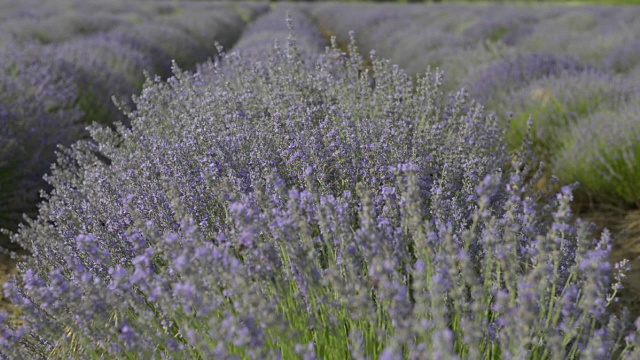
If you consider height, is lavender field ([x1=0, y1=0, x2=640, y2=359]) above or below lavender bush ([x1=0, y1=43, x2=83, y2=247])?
above

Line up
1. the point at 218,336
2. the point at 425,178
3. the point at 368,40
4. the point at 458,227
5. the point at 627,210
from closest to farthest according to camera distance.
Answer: the point at 218,336 → the point at 458,227 → the point at 425,178 → the point at 627,210 → the point at 368,40

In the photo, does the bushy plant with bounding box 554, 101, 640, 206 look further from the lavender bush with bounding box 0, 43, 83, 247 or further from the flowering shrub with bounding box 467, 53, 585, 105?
the lavender bush with bounding box 0, 43, 83, 247

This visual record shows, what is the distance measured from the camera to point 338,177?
225cm

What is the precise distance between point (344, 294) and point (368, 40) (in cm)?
963

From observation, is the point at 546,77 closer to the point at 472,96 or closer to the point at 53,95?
the point at 472,96

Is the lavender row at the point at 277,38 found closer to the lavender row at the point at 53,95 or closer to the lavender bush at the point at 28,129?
the lavender row at the point at 53,95

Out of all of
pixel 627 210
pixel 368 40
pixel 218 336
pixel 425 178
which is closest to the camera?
pixel 218 336

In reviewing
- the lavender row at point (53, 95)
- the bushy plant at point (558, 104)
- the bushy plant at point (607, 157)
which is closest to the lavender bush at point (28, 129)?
the lavender row at point (53, 95)

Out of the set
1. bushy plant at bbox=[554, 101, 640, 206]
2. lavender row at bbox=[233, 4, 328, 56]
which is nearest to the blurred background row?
bushy plant at bbox=[554, 101, 640, 206]

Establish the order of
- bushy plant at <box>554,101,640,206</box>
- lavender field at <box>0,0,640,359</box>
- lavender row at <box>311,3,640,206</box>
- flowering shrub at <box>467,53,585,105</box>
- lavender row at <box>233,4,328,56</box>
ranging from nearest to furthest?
lavender field at <box>0,0,640,359</box>, bushy plant at <box>554,101,640,206</box>, lavender row at <box>311,3,640,206</box>, flowering shrub at <box>467,53,585,105</box>, lavender row at <box>233,4,328,56</box>

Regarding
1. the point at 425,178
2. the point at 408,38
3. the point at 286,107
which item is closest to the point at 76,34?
the point at 408,38

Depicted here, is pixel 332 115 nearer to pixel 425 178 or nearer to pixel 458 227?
pixel 425 178

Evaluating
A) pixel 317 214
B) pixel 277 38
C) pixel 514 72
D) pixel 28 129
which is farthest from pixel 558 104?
pixel 28 129

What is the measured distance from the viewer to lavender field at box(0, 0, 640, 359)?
1375 mm
